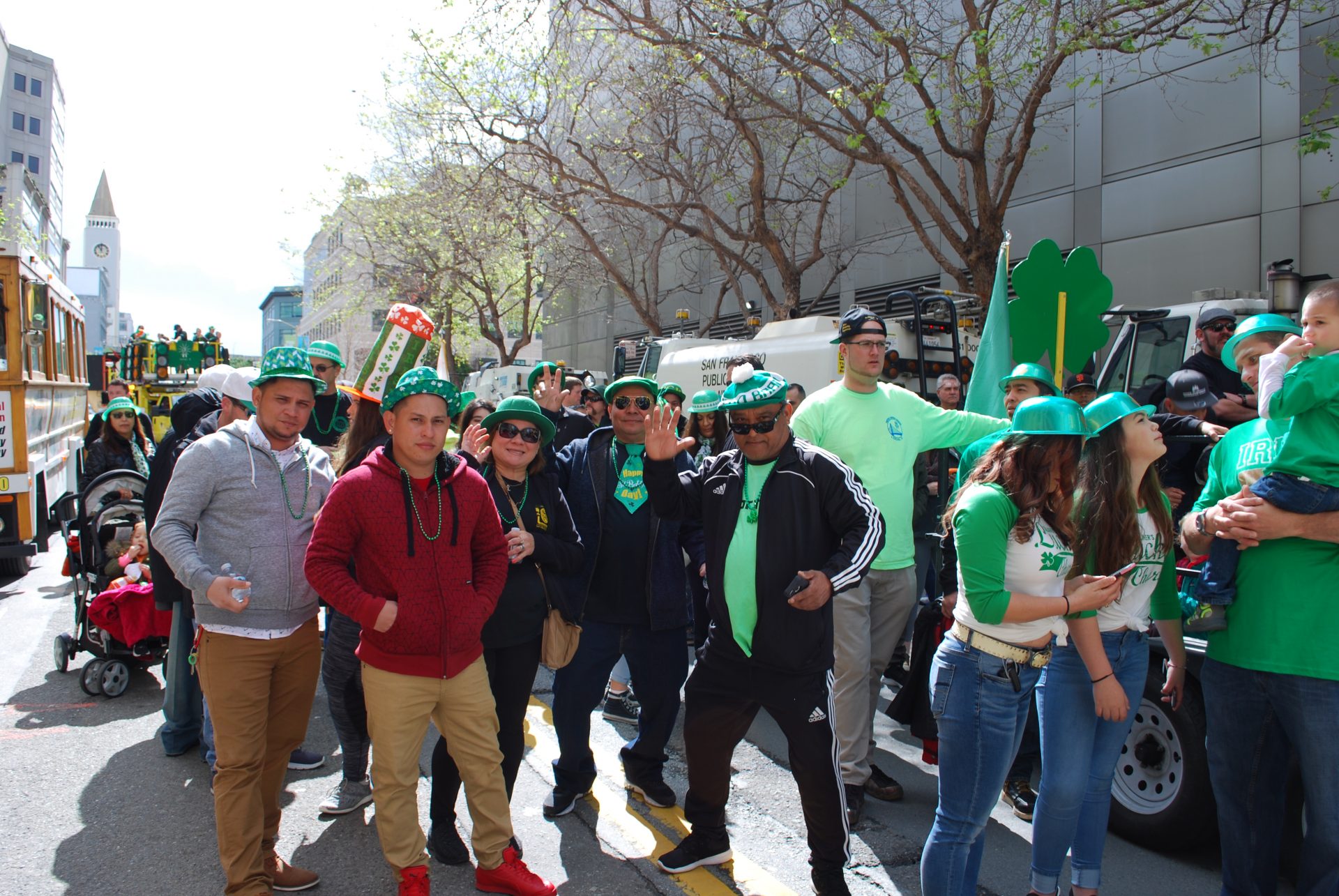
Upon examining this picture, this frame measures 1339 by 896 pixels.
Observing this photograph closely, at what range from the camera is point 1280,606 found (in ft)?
9.36

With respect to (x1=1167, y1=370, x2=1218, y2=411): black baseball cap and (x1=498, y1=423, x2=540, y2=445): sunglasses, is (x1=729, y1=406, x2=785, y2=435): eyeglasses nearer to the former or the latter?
(x1=498, y1=423, x2=540, y2=445): sunglasses

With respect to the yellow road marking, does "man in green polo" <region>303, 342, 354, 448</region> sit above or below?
above

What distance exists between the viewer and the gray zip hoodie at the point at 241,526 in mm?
3254

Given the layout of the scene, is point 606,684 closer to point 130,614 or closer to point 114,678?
point 130,614

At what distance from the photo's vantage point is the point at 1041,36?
564 inches

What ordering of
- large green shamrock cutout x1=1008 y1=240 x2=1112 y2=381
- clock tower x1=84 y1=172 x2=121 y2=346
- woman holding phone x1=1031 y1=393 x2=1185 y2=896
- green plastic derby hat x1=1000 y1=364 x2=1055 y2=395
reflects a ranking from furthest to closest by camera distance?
1. clock tower x1=84 y1=172 x2=121 y2=346
2. large green shamrock cutout x1=1008 y1=240 x2=1112 y2=381
3. green plastic derby hat x1=1000 y1=364 x2=1055 y2=395
4. woman holding phone x1=1031 y1=393 x2=1185 y2=896

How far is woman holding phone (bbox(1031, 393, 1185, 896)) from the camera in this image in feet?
9.73

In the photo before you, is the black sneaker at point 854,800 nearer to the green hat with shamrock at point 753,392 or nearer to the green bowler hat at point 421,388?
the green hat with shamrock at point 753,392

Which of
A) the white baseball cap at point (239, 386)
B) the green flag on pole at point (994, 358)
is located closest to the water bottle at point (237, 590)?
the white baseball cap at point (239, 386)

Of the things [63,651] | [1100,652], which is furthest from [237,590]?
[63,651]

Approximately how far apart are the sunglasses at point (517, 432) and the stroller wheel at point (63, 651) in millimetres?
4118

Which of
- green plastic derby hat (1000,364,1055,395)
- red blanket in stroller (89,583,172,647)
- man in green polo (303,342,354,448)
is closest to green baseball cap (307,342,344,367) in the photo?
man in green polo (303,342,354,448)

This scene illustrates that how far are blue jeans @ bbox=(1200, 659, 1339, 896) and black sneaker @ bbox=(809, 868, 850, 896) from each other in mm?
1259

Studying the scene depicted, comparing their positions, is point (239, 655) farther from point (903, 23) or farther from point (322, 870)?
point (903, 23)
